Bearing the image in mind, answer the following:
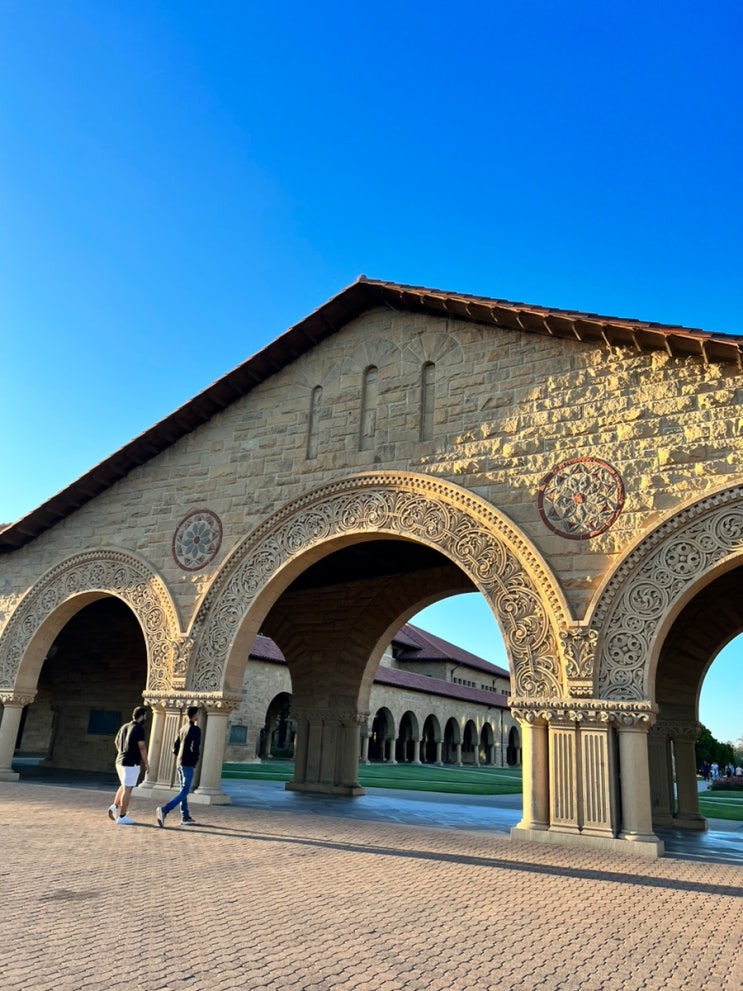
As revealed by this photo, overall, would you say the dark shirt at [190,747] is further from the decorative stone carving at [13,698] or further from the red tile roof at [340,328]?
the decorative stone carving at [13,698]

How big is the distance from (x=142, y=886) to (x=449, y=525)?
6.34m

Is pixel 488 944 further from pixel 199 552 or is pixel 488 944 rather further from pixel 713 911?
pixel 199 552

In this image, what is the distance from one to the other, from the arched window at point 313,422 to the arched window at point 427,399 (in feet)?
6.41

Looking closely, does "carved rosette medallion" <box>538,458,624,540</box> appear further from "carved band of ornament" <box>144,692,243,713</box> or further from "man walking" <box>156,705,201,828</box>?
"carved band of ornament" <box>144,692,243,713</box>

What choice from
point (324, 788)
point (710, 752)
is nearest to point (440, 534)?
point (324, 788)

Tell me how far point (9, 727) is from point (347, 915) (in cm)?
1188

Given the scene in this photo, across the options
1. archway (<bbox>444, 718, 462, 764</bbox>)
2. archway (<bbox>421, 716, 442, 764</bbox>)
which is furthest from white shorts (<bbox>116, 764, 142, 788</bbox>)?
archway (<bbox>444, 718, 462, 764</bbox>)

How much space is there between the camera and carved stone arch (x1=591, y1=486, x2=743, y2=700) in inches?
354

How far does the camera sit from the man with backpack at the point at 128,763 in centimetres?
930

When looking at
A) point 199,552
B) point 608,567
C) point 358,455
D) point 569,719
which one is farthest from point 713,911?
point 199,552

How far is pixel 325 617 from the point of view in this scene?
16.7m

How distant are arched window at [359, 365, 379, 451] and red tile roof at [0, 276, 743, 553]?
48.9 inches

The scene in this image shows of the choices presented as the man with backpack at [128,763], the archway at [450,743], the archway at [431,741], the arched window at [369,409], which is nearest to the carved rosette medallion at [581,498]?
the arched window at [369,409]

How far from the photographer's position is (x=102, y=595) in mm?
14406
